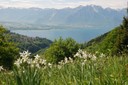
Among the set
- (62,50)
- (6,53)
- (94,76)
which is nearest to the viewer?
(94,76)

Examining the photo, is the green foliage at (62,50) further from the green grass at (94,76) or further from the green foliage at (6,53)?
the green grass at (94,76)

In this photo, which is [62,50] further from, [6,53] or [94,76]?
[94,76]

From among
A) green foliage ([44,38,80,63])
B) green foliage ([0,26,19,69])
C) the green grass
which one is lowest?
green foliage ([44,38,80,63])

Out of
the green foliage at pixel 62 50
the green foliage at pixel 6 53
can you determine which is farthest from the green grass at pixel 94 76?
the green foliage at pixel 62 50

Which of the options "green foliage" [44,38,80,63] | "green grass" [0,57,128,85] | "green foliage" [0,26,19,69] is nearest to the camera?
"green grass" [0,57,128,85]

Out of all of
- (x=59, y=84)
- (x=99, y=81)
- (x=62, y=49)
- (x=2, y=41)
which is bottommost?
(x=62, y=49)

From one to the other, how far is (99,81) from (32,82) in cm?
106

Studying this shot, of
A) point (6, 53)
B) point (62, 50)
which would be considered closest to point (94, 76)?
point (6, 53)

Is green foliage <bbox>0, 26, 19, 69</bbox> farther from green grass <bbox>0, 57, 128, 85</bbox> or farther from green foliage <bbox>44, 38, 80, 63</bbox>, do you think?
green grass <bbox>0, 57, 128, 85</bbox>

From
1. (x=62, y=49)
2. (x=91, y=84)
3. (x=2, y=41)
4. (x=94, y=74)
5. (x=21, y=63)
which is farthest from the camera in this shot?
(x=62, y=49)

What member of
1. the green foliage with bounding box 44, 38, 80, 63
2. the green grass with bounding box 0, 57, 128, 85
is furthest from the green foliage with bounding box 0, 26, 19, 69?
the green grass with bounding box 0, 57, 128, 85

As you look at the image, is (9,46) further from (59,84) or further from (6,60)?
(59,84)

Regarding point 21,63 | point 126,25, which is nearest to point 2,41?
point 126,25

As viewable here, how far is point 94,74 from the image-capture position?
5156mm
